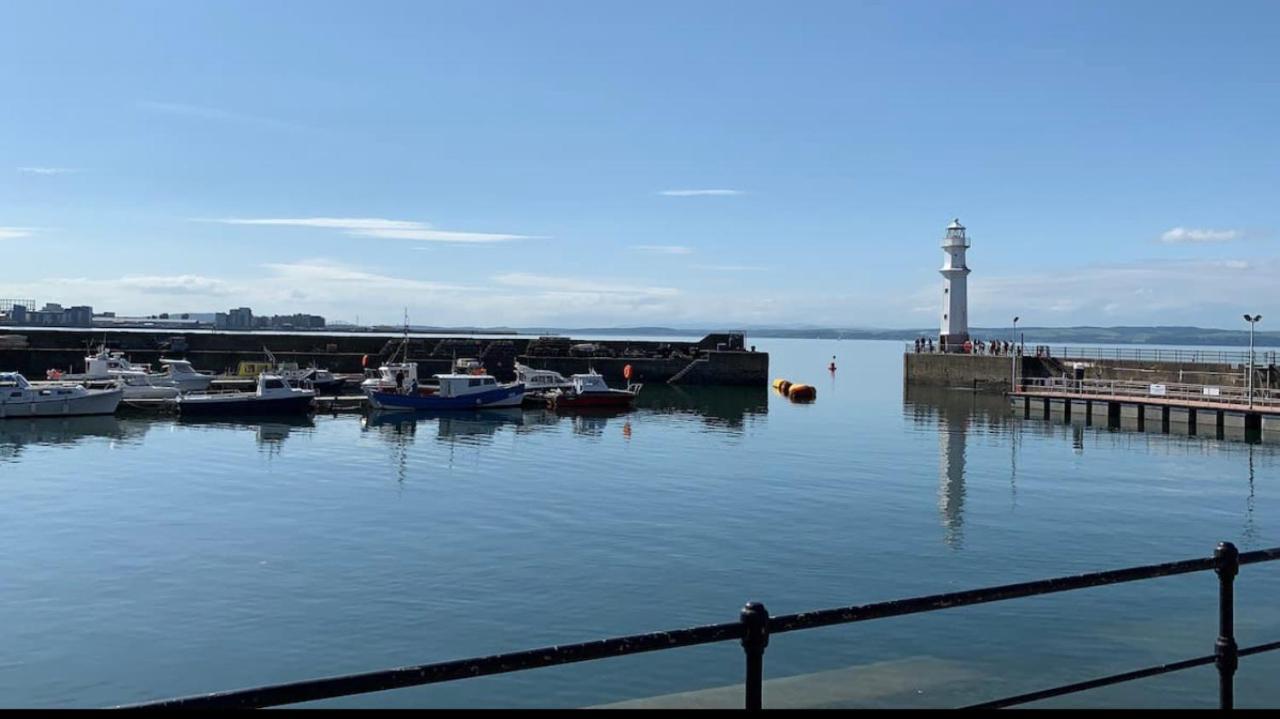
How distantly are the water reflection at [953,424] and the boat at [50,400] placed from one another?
43275 mm

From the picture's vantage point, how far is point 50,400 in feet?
180

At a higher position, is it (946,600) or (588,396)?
(946,600)

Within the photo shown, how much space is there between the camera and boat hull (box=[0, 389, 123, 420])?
5372 centimetres

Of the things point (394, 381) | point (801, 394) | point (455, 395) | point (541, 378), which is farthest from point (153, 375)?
point (801, 394)

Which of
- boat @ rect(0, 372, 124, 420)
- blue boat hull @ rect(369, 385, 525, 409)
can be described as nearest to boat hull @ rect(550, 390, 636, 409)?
blue boat hull @ rect(369, 385, 525, 409)

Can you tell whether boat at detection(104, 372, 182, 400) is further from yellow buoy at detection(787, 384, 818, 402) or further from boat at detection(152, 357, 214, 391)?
yellow buoy at detection(787, 384, 818, 402)

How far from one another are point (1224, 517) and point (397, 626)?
927 inches

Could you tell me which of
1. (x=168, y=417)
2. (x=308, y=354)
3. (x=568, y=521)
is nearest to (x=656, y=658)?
(x=568, y=521)

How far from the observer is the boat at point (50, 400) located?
53.8 meters

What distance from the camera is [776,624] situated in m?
4.18

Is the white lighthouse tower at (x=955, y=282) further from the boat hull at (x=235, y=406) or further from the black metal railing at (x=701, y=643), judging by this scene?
the black metal railing at (x=701, y=643)

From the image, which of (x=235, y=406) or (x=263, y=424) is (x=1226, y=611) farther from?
(x=235, y=406)

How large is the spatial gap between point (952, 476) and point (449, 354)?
59.1 meters

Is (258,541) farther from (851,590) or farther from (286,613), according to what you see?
(851,590)
